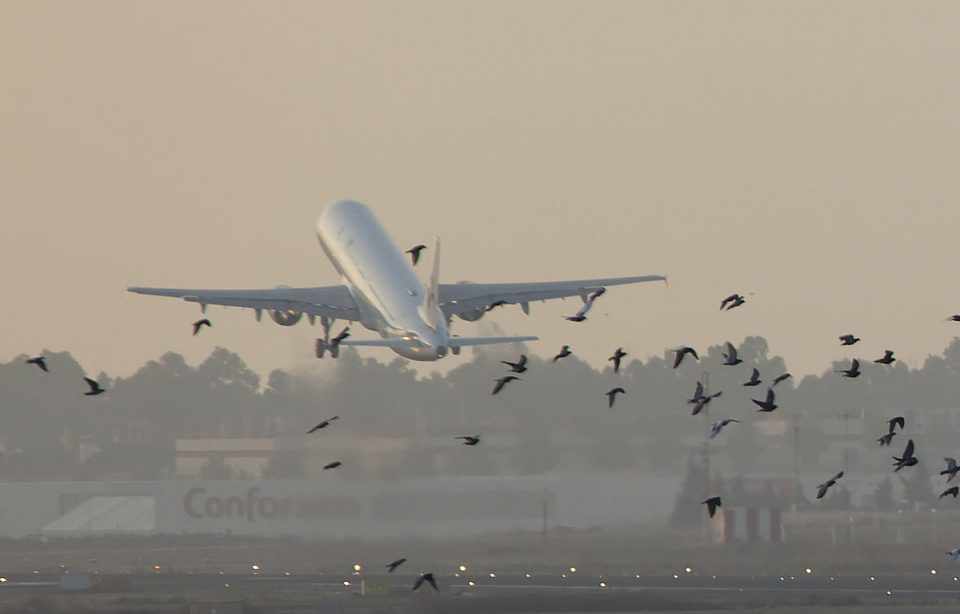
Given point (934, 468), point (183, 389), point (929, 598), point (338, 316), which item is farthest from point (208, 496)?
point (929, 598)

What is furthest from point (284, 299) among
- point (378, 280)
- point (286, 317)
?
point (378, 280)

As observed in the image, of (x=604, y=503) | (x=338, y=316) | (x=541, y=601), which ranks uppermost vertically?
(x=338, y=316)

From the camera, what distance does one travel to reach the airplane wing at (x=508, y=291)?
145 meters

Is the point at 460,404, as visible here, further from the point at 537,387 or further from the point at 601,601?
the point at 601,601

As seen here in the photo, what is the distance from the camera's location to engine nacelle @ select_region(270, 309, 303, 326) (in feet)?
485

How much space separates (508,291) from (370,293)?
755 centimetres

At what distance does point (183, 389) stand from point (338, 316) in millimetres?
29741

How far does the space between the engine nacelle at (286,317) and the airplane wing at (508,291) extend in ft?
27.0

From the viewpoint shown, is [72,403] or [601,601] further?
[72,403]

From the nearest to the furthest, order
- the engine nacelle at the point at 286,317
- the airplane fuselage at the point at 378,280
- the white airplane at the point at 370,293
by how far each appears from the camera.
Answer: the airplane fuselage at the point at 378,280
the white airplane at the point at 370,293
the engine nacelle at the point at 286,317

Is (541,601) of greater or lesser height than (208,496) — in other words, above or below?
below

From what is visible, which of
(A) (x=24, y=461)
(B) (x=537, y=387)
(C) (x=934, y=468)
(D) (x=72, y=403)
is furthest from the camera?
(D) (x=72, y=403)

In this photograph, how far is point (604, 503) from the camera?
13512cm

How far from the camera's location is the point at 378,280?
14338 cm
